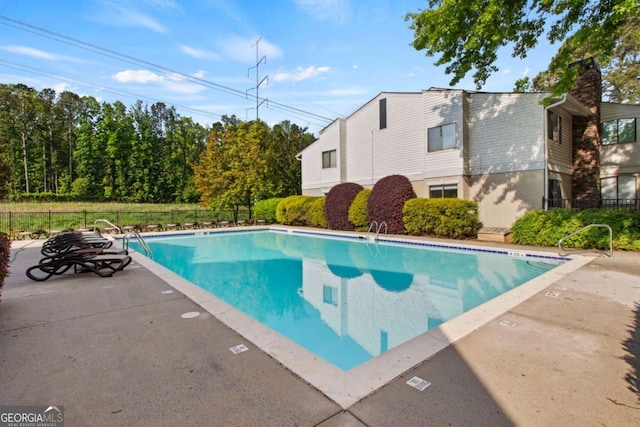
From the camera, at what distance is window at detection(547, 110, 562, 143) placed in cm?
1285

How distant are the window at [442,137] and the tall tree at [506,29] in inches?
102

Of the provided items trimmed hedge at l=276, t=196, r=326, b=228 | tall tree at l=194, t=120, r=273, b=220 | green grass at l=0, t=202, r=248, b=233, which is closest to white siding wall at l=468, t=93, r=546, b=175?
trimmed hedge at l=276, t=196, r=326, b=228

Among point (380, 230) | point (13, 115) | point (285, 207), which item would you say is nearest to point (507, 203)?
point (380, 230)

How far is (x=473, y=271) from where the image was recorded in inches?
340

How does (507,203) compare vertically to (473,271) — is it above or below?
above

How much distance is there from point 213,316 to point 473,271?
710cm

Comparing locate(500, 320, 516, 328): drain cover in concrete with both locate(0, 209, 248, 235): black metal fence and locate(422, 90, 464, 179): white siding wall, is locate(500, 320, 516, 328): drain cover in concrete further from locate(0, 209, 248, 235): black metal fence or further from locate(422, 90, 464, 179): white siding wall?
locate(0, 209, 248, 235): black metal fence

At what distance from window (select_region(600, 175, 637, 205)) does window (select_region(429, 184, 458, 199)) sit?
22.7 feet

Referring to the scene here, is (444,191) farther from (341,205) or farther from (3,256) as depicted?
(3,256)

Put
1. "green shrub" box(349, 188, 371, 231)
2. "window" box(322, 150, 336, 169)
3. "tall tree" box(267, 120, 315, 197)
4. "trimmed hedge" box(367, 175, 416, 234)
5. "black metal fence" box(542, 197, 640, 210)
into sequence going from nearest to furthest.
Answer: "black metal fence" box(542, 197, 640, 210) < "trimmed hedge" box(367, 175, 416, 234) < "green shrub" box(349, 188, 371, 231) < "window" box(322, 150, 336, 169) < "tall tree" box(267, 120, 315, 197)

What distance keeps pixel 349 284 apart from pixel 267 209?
14.3 m

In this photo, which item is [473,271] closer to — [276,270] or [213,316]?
[276,270]

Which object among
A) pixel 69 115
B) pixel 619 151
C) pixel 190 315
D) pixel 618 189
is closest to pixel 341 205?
pixel 190 315

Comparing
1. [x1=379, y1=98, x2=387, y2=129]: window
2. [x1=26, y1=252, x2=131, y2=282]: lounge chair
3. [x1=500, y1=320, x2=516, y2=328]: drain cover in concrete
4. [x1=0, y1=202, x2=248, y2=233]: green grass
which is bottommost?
[x1=500, y1=320, x2=516, y2=328]: drain cover in concrete
